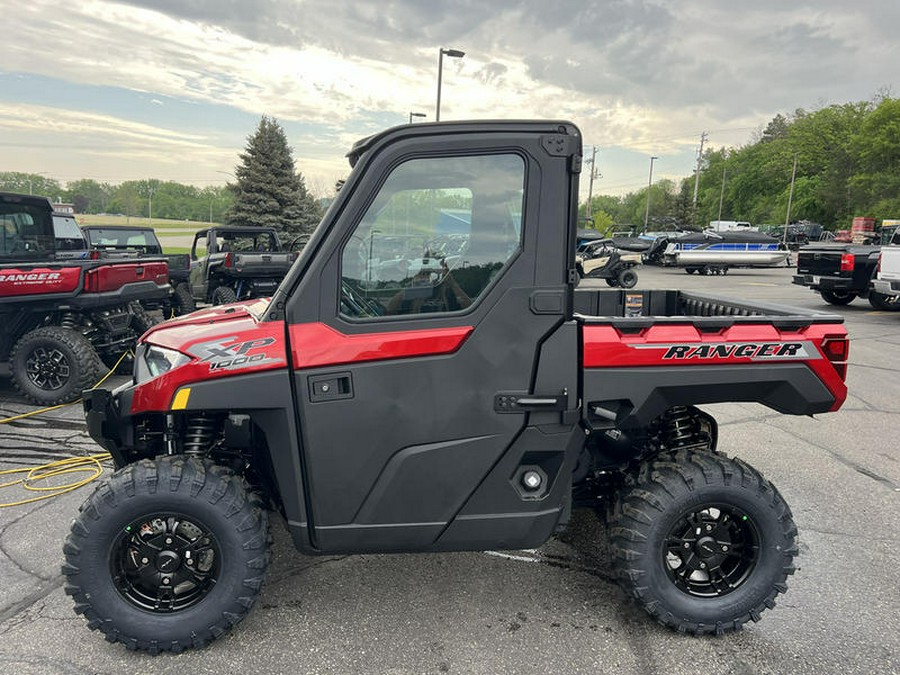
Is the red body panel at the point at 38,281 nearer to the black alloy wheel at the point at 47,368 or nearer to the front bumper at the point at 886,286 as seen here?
the black alloy wheel at the point at 47,368

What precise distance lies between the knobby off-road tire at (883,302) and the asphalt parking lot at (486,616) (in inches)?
469

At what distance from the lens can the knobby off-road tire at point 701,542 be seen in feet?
8.47

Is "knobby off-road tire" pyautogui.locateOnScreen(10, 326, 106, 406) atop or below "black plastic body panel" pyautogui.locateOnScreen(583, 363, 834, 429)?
below

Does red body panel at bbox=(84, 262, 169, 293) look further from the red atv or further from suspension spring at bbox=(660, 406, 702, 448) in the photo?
suspension spring at bbox=(660, 406, 702, 448)

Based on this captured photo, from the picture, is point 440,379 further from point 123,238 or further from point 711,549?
point 123,238

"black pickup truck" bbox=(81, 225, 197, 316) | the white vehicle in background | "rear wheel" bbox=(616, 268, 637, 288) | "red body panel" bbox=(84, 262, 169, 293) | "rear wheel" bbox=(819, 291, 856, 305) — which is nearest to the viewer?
"red body panel" bbox=(84, 262, 169, 293)

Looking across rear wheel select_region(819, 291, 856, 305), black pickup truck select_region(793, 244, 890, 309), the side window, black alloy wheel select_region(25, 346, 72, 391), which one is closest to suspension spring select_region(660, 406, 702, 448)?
the side window

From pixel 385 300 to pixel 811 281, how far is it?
14976mm

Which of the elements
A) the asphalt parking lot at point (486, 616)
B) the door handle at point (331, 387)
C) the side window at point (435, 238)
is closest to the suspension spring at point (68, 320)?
the asphalt parking lot at point (486, 616)

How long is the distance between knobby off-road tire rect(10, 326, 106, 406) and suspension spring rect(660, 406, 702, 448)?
5.76 metres

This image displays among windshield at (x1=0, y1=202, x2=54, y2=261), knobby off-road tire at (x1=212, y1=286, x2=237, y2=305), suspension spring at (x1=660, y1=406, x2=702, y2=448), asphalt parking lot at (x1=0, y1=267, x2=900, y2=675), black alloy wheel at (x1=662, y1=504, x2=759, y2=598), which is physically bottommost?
asphalt parking lot at (x1=0, y1=267, x2=900, y2=675)

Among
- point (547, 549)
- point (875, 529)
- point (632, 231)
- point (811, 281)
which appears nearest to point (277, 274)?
point (547, 549)

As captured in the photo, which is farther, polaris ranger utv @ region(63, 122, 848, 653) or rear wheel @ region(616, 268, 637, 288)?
rear wheel @ region(616, 268, 637, 288)

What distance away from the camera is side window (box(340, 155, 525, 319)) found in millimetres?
2320
